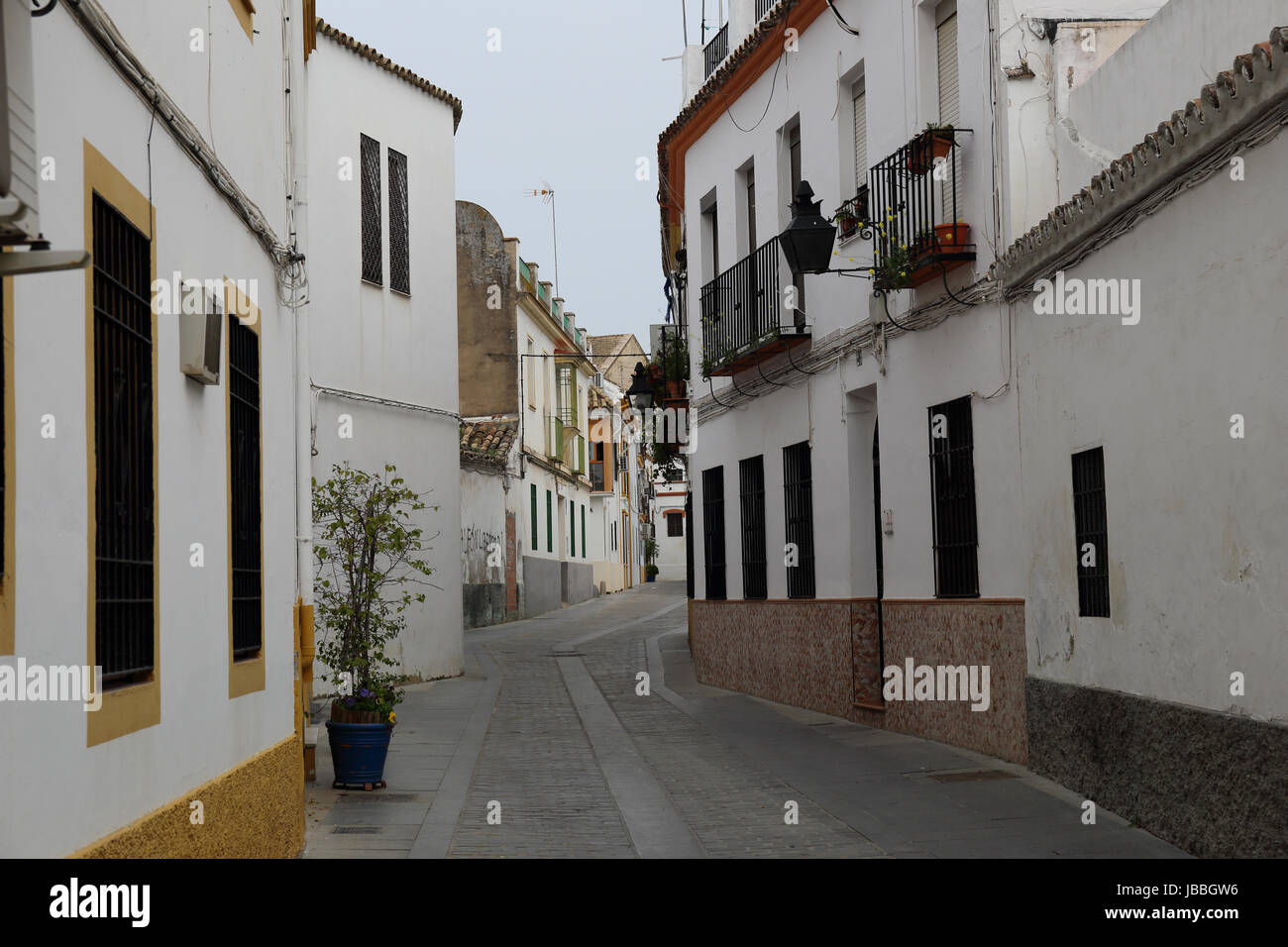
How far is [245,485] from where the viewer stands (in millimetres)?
7473

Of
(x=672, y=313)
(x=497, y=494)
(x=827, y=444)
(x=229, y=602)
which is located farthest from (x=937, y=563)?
(x=497, y=494)

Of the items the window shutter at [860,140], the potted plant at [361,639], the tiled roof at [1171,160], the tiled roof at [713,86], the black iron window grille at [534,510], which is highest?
the tiled roof at [713,86]

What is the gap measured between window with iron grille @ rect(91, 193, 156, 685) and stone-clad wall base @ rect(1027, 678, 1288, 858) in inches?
193

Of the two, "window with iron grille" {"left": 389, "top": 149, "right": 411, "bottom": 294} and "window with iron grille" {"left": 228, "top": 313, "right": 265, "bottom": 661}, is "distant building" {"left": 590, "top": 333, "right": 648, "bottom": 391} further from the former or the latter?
"window with iron grille" {"left": 228, "top": 313, "right": 265, "bottom": 661}

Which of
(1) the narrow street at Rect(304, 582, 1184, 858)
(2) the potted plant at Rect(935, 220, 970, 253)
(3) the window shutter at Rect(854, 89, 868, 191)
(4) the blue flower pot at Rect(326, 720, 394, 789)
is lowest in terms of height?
(1) the narrow street at Rect(304, 582, 1184, 858)

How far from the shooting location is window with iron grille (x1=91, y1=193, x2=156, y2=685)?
4965mm

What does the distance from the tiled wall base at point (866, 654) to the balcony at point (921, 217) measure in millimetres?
2668

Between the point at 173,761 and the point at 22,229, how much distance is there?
9.18 feet

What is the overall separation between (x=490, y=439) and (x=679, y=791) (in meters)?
21.1

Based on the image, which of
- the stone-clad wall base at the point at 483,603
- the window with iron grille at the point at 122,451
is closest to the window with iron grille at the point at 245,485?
the window with iron grille at the point at 122,451

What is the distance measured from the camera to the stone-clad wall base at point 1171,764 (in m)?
6.59

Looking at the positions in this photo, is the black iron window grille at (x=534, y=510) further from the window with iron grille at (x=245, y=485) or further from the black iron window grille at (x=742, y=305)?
the window with iron grille at (x=245, y=485)

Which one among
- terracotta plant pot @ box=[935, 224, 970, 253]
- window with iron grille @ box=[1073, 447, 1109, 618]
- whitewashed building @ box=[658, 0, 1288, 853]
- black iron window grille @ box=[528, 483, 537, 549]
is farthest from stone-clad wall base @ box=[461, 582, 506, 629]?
window with iron grille @ box=[1073, 447, 1109, 618]
